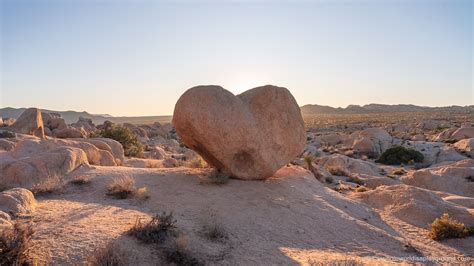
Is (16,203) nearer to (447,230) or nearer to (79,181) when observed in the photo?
(79,181)

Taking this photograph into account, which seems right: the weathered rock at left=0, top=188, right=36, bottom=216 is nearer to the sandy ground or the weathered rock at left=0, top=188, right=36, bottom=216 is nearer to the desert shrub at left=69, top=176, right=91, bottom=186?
the sandy ground

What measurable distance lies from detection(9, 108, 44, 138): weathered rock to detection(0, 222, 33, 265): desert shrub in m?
19.0

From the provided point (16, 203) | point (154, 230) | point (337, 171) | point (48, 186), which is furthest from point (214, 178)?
point (337, 171)

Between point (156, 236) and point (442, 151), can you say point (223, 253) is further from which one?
point (442, 151)

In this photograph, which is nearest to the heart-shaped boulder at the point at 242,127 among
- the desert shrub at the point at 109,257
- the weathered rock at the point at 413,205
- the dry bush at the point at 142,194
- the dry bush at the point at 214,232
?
the dry bush at the point at 142,194

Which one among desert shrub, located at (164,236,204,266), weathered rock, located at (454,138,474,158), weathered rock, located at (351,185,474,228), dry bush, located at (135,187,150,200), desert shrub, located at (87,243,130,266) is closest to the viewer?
desert shrub, located at (87,243,130,266)

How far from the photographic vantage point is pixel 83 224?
25.9 ft

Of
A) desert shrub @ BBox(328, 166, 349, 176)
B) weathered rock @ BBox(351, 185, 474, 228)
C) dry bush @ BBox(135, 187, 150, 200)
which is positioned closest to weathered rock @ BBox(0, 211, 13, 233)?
dry bush @ BBox(135, 187, 150, 200)

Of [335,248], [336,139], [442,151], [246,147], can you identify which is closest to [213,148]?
[246,147]

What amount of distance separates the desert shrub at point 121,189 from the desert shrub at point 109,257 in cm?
380

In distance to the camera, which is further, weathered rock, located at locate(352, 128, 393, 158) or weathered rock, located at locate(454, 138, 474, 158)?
weathered rock, located at locate(352, 128, 393, 158)

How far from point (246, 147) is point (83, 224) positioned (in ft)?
19.4

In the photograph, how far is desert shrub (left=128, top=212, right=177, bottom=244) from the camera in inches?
297

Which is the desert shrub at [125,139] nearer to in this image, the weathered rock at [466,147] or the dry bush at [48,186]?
the dry bush at [48,186]
